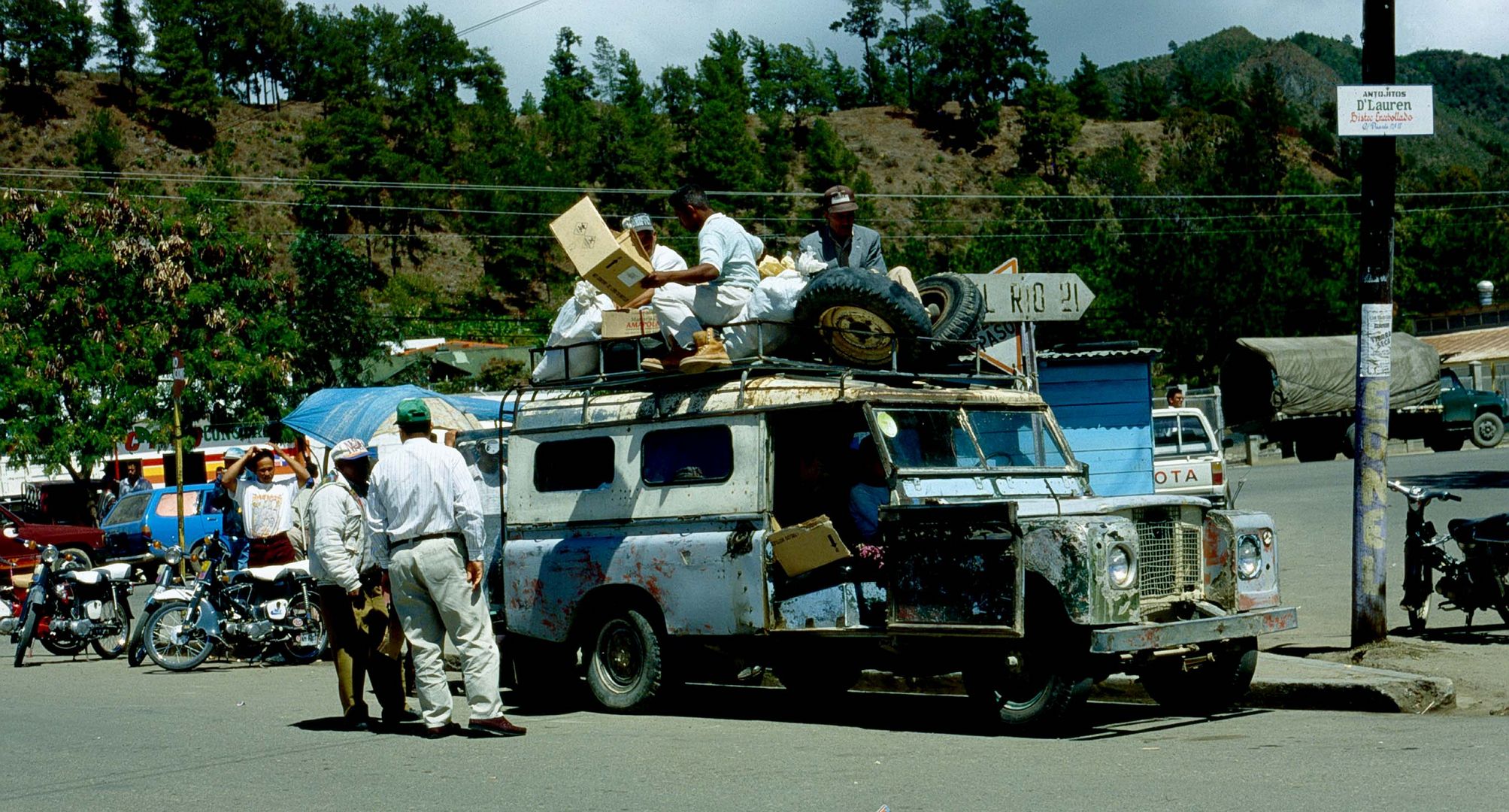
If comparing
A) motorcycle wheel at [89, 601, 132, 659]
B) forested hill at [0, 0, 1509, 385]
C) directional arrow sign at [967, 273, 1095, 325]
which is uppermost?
forested hill at [0, 0, 1509, 385]

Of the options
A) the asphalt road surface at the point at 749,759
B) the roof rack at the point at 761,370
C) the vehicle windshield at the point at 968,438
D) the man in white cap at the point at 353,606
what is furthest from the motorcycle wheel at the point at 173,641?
the vehicle windshield at the point at 968,438

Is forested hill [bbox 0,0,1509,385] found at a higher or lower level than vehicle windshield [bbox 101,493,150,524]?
higher

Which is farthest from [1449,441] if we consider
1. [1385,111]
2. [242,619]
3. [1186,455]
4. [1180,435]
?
[242,619]

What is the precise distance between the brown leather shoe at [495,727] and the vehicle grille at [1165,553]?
12.0ft

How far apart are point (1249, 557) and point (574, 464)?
4.45 metres

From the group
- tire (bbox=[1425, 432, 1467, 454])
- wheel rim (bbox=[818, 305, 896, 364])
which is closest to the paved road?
wheel rim (bbox=[818, 305, 896, 364])

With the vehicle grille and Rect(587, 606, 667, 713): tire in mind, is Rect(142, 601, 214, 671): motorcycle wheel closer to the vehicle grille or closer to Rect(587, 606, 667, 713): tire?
Rect(587, 606, 667, 713): tire

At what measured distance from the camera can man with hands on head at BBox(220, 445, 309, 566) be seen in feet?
46.3

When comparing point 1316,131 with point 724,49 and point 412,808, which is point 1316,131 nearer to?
point 724,49

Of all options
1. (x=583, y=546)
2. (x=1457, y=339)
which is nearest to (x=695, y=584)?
(x=583, y=546)

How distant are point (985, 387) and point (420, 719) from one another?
4253 mm

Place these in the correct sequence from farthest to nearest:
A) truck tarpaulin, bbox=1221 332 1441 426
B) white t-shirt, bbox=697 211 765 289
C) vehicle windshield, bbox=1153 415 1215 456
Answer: truck tarpaulin, bbox=1221 332 1441 426 < vehicle windshield, bbox=1153 415 1215 456 < white t-shirt, bbox=697 211 765 289

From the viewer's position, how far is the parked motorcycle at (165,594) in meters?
14.3

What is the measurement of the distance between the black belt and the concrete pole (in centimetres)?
601
